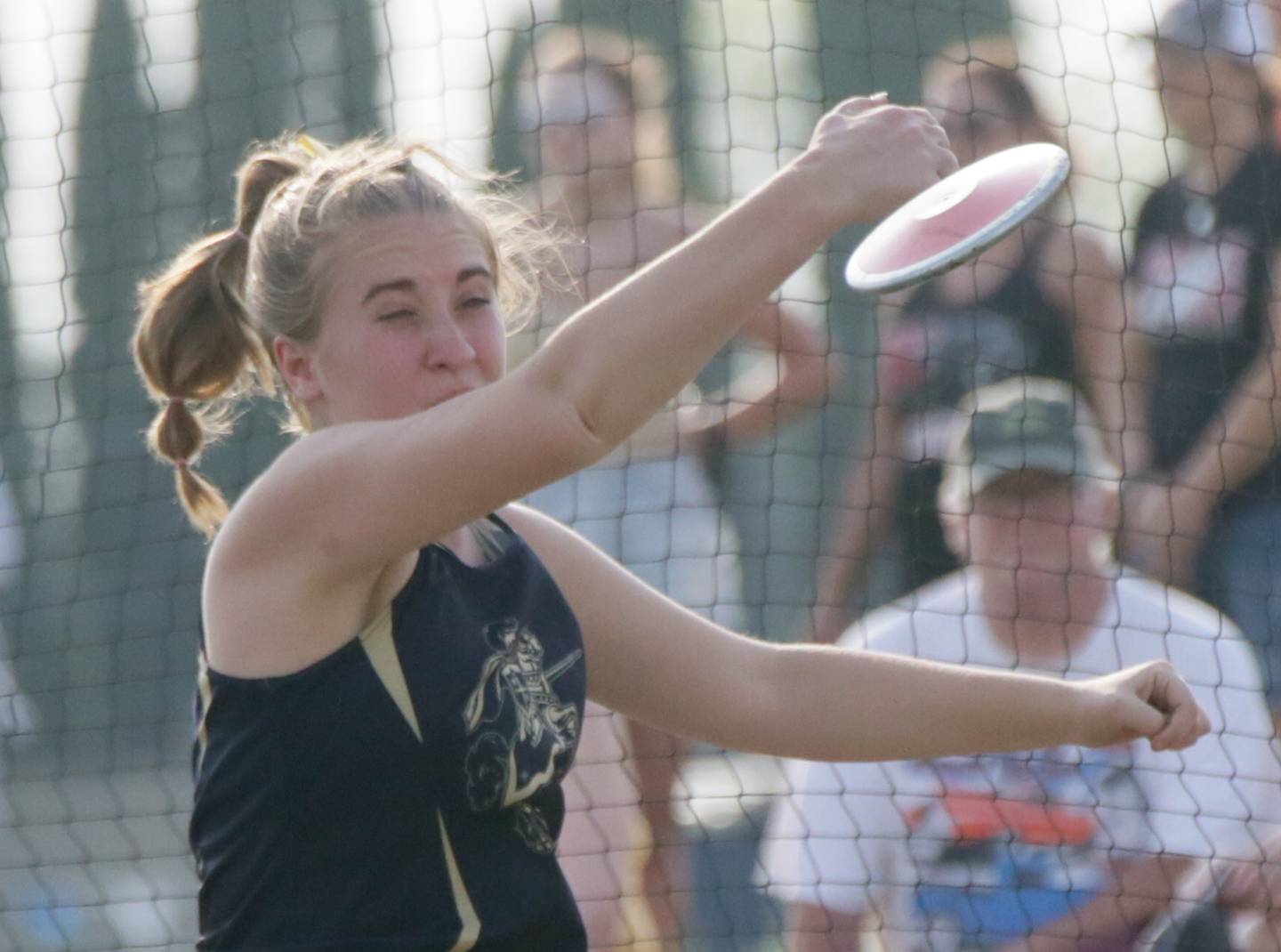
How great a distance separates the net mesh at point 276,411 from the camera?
366cm

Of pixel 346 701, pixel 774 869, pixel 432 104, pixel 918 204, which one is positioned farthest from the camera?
pixel 432 104

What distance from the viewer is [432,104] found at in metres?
4.07

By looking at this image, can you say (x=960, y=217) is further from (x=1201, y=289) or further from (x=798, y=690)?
(x=1201, y=289)

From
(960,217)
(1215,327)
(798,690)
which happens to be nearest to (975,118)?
(1215,327)

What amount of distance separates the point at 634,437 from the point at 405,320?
2026 mm

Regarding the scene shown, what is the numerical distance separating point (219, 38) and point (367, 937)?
3.01 metres

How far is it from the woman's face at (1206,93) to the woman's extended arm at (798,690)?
215cm

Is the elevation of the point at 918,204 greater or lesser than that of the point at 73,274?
greater

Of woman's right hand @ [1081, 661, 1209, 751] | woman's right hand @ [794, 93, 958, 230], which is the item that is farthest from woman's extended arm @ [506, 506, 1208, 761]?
woman's right hand @ [794, 93, 958, 230]

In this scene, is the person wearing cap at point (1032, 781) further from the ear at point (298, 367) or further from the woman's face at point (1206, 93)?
the ear at point (298, 367)

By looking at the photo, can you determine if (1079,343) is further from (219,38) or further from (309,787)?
(309,787)

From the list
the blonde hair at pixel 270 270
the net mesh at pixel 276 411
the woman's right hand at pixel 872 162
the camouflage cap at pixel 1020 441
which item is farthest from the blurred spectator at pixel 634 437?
the woman's right hand at pixel 872 162

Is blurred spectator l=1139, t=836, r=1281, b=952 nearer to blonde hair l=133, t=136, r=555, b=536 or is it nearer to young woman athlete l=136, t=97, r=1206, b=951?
young woman athlete l=136, t=97, r=1206, b=951

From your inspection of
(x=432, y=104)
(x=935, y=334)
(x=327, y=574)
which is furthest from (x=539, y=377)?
Answer: (x=432, y=104)
